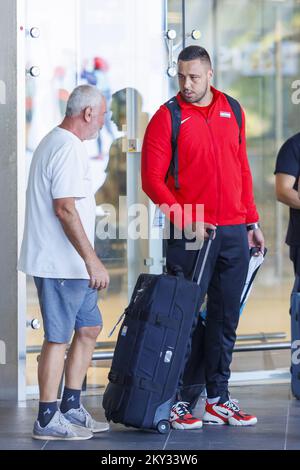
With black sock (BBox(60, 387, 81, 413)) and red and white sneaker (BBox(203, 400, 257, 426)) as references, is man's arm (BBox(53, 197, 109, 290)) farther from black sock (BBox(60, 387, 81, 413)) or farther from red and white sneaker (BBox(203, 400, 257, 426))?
red and white sneaker (BBox(203, 400, 257, 426))

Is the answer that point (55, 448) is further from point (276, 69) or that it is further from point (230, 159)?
point (276, 69)

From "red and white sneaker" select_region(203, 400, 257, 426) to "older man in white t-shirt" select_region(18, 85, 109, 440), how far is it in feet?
2.13

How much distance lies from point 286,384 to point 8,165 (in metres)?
1.95

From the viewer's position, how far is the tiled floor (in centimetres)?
483

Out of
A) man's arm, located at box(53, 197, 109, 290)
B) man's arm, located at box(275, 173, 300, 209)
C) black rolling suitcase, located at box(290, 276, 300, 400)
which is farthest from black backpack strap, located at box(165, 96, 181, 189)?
black rolling suitcase, located at box(290, 276, 300, 400)

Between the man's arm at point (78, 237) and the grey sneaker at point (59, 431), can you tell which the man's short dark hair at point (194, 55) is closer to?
the man's arm at point (78, 237)

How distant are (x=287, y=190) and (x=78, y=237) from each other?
160cm

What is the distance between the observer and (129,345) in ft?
16.5

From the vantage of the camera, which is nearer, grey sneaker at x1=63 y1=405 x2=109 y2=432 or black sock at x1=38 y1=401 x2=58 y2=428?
black sock at x1=38 y1=401 x2=58 y2=428

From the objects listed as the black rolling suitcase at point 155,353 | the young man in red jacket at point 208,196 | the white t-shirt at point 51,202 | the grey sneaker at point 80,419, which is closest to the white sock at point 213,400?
the young man in red jacket at point 208,196

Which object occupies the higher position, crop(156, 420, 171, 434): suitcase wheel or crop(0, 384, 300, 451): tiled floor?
crop(156, 420, 171, 434): suitcase wheel
